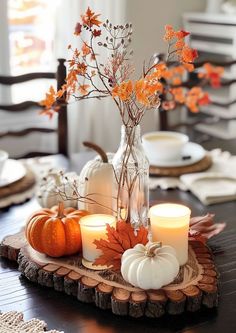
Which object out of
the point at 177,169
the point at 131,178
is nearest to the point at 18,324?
the point at 131,178

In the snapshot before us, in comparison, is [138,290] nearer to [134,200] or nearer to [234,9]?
[134,200]

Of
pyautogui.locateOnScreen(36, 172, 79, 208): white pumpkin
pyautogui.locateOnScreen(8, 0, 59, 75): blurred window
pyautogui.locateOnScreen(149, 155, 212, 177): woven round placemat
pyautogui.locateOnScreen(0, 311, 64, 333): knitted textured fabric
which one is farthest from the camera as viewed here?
pyautogui.locateOnScreen(8, 0, 59, 75): blurred window

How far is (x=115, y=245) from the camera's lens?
109cm

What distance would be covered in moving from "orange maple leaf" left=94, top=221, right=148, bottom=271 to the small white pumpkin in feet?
0.15

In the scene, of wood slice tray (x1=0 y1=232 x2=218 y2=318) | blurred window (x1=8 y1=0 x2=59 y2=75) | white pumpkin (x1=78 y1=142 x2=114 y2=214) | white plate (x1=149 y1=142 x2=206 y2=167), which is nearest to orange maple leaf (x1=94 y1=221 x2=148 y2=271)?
wood slice tray (x1=0 y1=232 x2=218 y2=318)

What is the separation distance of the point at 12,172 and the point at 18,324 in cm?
79

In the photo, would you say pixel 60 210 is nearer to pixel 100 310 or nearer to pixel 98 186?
pixel 98 186

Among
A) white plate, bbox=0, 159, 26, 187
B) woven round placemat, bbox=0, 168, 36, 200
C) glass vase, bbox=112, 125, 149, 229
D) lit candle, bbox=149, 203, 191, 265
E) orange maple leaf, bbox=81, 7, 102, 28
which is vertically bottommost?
woven round placemat, bbox=0, 168, 36, 200

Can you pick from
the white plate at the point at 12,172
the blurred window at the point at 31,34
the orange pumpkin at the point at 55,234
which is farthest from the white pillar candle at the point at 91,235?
the blurred window at the point at 31,34

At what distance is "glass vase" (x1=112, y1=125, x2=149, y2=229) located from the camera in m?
1.15

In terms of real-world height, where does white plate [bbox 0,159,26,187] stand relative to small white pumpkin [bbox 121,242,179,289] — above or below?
below

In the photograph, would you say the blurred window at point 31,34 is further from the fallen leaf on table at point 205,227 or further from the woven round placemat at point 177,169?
the fallen leaf on table at point 205,227

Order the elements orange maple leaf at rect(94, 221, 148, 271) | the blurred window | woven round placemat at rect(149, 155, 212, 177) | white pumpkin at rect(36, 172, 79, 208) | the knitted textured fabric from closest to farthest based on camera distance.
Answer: the knitted textured fabric → orange maple leaf at rect(94, 221, 148, 271) → white pumpkin at rect(36, 172, 79, 208) → woven round placemat at rect(149, 155, 212, 177) → the blurred window

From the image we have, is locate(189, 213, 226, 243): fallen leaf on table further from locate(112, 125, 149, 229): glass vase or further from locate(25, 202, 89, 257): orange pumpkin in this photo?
locate(25, 202, 89, 257): orange pumpkin
